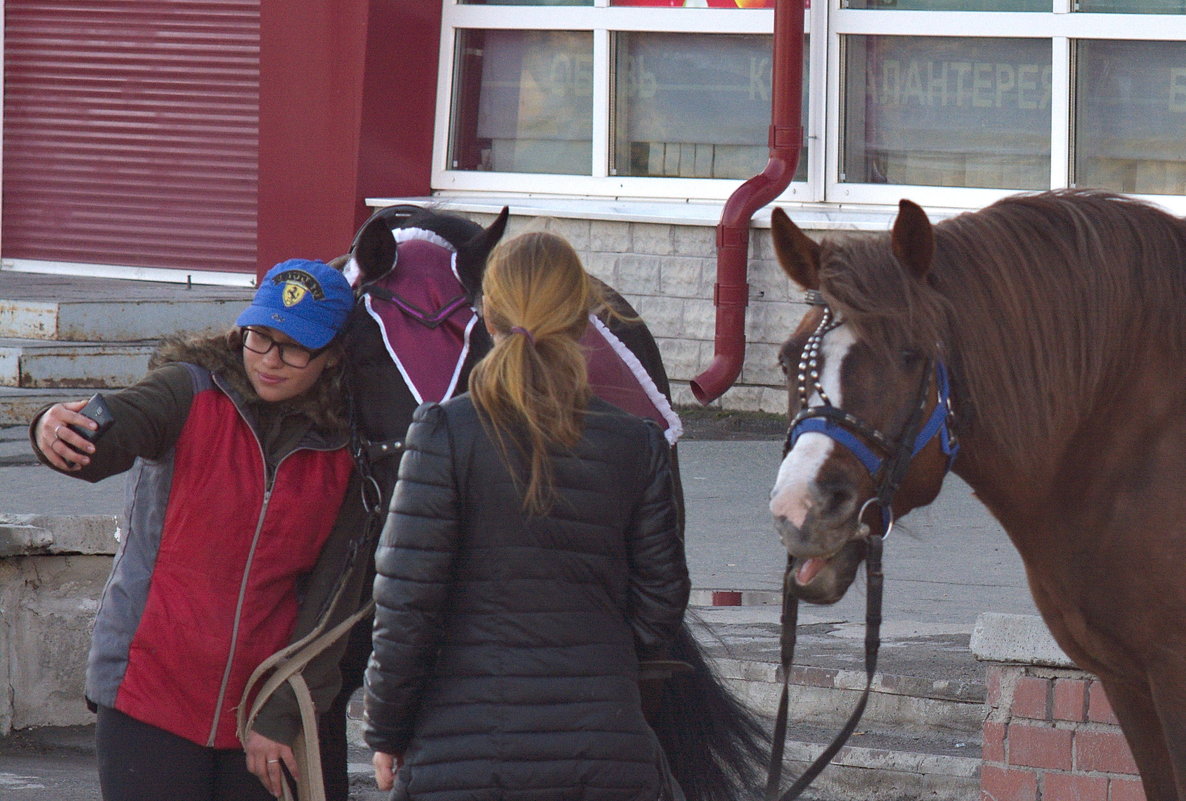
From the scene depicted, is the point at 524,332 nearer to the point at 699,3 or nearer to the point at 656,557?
the point at 656,557

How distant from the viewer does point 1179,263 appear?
3.05m

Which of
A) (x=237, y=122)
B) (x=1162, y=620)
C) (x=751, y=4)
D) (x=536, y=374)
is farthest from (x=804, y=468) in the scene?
(x=237, y=122)

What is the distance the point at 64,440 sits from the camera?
3045 millimetres

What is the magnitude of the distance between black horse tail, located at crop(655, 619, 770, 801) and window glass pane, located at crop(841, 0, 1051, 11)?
576 centimetres

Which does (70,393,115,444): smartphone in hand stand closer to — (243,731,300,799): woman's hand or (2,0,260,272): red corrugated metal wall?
(243,731,300,799): woman's hand

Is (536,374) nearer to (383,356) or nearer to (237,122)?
(383,356)

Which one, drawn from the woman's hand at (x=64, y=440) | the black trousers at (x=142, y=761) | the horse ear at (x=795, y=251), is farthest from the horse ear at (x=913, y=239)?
the black trousers at (x=142, y=761)

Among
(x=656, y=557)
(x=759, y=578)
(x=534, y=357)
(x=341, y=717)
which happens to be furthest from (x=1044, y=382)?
(x=759, y=578)

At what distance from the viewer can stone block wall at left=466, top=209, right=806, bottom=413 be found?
29.4 feet

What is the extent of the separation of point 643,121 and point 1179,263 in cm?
696

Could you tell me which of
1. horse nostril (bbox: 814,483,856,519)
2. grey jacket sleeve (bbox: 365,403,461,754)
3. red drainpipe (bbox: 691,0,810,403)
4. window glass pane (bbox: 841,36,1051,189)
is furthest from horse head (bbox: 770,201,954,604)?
window glass pane (bbox: 841,36,1051,189)

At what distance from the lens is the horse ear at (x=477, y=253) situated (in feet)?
11.1

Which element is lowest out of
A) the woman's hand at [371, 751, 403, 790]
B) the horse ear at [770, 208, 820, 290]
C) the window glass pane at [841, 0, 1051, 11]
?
the woman's hand at [371, 751, 403, 790]

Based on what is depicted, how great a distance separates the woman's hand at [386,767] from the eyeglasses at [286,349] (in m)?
0.79
